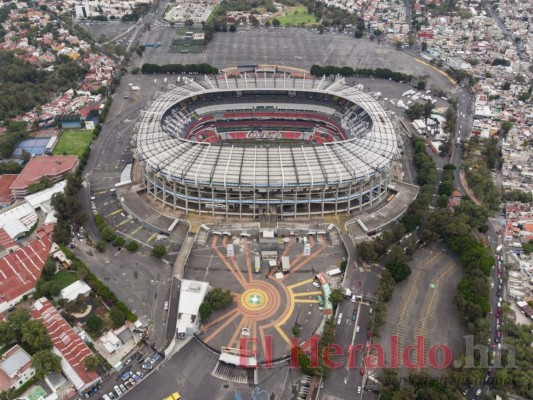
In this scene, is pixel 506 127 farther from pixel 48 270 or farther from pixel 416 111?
pixel 48 270

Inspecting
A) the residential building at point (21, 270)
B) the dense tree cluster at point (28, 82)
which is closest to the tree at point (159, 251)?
the residential building at point (21, 270)

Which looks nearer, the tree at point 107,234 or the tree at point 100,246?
the tree at point 100,246

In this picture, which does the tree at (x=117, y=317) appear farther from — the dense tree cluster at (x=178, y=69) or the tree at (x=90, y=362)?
the dense tree cluster at (x=178, y=69)

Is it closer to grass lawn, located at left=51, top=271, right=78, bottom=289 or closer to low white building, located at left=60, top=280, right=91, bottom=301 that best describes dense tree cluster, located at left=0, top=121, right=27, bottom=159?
grass lawn, located at left=51, top=271, right=78, bottom=289

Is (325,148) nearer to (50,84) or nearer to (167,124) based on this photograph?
(167,124)

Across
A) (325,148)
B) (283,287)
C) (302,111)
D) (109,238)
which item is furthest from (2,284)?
(302,111)

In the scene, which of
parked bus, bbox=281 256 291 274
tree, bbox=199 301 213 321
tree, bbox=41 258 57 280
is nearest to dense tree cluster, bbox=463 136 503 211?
parked bus, bbox=281 256 291 274
